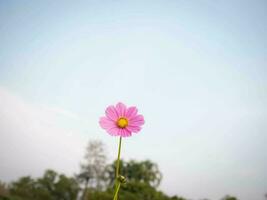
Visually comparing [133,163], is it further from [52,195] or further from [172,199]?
[52,195]

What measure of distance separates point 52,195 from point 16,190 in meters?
7.93

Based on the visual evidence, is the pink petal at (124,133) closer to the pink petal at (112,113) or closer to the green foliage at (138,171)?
the pink petal at (112,113)

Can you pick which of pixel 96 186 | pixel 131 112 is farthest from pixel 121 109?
pixel 96 186

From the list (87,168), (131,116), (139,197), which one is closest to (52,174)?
(87,168)

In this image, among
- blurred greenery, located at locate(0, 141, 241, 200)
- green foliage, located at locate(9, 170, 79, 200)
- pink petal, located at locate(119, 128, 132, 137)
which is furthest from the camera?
green foliage, located at locate(9, 170, 79, 200)

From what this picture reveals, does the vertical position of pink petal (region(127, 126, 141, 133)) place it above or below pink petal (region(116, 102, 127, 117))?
below

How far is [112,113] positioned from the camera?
99cm

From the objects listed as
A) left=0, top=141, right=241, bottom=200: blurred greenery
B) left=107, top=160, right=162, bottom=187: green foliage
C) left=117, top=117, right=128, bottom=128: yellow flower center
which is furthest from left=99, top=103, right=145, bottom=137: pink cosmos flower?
left=107, top=160, right=162, bottom=187: green foliage

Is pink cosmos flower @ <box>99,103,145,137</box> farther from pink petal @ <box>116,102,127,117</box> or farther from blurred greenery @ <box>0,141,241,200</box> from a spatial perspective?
blurred greenery @ <box>0,141,241,200</box>

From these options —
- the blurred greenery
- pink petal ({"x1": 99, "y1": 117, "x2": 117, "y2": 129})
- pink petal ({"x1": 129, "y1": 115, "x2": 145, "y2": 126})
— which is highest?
the blurred greenery

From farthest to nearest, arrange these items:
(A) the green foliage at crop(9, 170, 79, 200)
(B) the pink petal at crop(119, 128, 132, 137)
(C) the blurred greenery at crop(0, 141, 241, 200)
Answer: (A) the green foliage at crop(9, 170, 79, 200) < (C) the blurred greenery at crop(0, 141, 241, 200) < (B) the pink petal at crop(119, 128, 132, 137)

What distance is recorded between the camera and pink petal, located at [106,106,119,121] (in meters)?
0.99

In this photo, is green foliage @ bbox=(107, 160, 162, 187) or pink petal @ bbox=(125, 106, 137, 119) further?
green foliage @ bbox=(107, 160, 162, 187)

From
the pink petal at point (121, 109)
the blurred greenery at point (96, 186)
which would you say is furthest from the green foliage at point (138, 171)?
the pink petal at point (121, 109)
